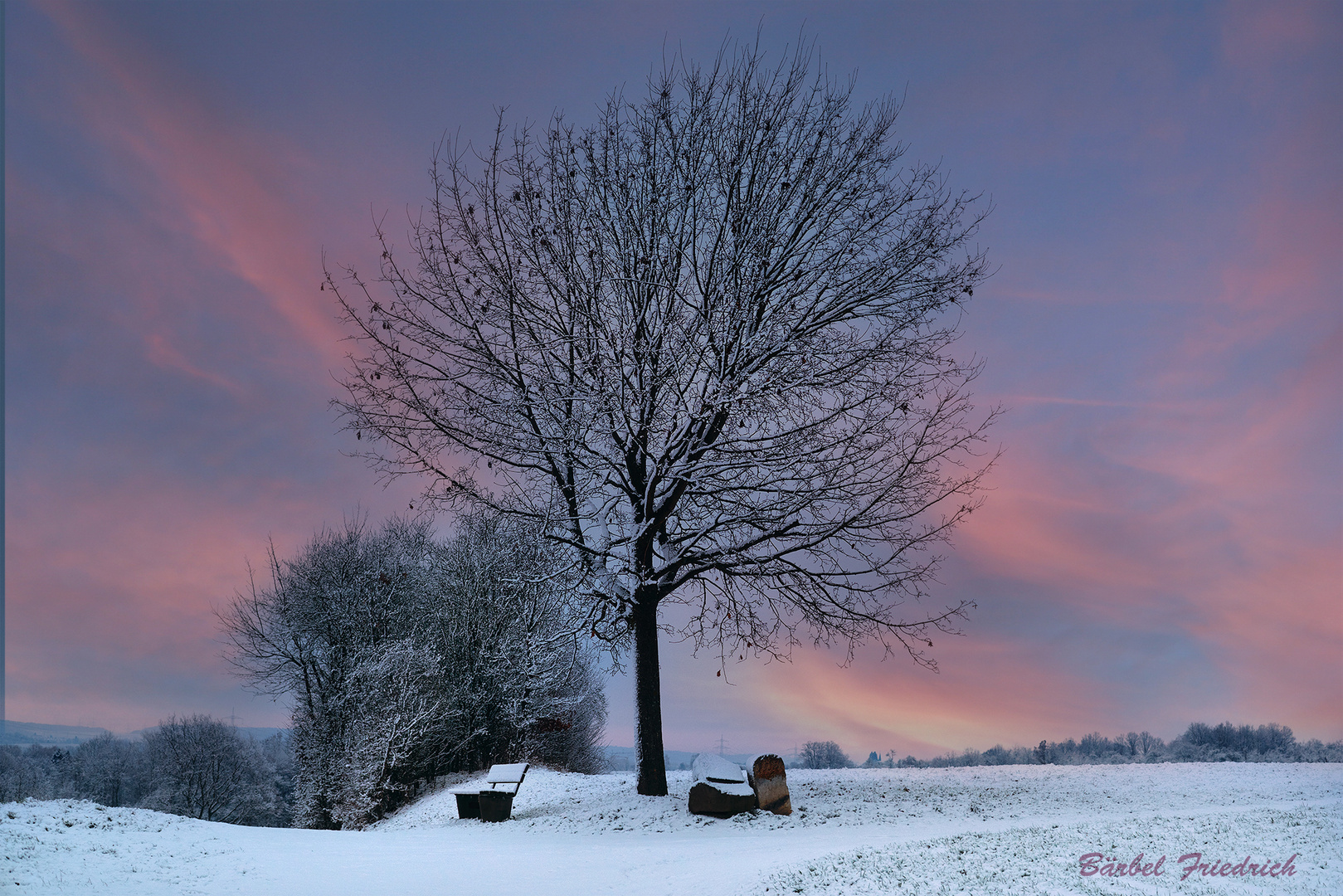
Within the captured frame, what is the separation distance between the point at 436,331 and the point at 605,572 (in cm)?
546

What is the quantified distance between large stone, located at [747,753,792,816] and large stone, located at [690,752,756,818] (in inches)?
5.6

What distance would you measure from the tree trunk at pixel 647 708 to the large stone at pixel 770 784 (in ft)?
5.82

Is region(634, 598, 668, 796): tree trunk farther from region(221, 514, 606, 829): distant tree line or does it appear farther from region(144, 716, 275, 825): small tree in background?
region(144, 716, 275, 825): small tree in background

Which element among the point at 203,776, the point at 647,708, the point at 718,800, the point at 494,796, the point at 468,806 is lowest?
the point at 203,776

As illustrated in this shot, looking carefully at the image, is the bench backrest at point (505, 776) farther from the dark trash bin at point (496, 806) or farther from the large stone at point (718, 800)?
the large stone at point (718, 800)

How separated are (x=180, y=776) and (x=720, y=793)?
39.2 m

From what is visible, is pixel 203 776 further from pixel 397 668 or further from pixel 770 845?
pixel 770 845

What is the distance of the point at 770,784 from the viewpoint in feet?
41.0

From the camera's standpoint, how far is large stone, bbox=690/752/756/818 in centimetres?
1196

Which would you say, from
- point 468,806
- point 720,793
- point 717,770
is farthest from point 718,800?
point 468,806

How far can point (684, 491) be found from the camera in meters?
13.6

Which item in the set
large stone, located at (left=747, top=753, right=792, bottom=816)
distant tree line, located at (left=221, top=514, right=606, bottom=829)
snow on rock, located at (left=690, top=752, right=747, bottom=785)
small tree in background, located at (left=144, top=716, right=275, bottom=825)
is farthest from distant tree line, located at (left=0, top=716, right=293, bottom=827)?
large stone, located at (left=747, top=753, right=792, bottom=816)

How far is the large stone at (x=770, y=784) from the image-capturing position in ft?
40.6

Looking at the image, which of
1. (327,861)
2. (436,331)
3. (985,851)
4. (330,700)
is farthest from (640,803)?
(330,700)
